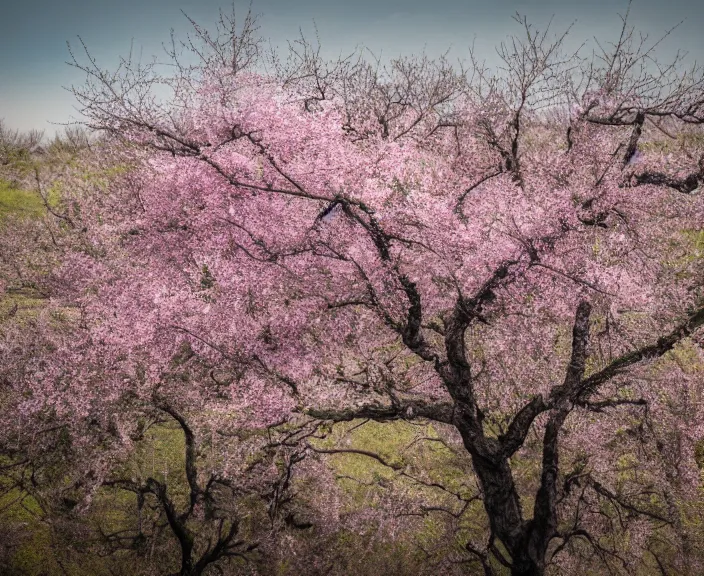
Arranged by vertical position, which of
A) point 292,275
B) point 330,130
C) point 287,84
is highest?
point 287,84

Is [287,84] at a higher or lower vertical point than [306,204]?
higher

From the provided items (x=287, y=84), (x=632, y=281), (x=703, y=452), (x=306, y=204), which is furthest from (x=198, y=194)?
(x=703, y=452)

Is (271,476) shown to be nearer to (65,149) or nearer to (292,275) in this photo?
(292,275)

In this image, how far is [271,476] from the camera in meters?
10.4

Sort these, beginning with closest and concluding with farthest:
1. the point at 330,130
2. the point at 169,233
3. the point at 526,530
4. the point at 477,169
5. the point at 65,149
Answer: the point at 526,530, the point at 330,130, the point at 169,233, the point at 477,169, the point at 65,149

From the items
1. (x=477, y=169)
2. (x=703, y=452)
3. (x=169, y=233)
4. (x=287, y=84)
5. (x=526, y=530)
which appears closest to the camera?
(x=526, y=530)

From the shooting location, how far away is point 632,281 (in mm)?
9055

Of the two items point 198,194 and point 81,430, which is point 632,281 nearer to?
point 198,194

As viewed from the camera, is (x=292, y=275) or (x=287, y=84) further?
(x=287, y=84)

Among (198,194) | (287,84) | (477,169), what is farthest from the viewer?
(287,84)

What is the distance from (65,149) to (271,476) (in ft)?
129

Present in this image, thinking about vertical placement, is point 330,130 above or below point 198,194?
above

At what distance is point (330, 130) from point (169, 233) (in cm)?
451

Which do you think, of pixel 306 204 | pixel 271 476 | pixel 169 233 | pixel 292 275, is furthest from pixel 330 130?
pixel 271 476
